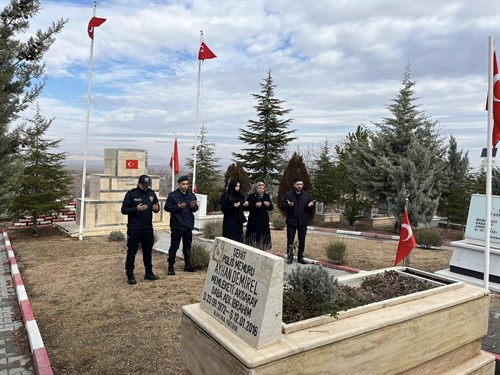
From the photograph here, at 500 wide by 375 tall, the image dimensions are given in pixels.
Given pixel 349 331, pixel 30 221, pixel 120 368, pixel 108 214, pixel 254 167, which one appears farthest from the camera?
pixel 254 167

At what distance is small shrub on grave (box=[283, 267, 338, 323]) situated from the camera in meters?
3.10

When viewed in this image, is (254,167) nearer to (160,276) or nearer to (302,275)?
(160,276)

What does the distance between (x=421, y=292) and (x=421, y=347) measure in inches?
21.6

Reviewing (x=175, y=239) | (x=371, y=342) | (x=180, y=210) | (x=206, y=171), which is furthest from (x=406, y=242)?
(x=206, y=171)

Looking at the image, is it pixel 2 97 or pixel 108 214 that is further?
pixel 108 214

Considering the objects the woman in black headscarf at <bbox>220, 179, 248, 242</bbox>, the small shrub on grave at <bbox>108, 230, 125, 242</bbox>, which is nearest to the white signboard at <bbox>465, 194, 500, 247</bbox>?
the woman in black headscarf at <bbox>220, 179, 248, 242</bbox>

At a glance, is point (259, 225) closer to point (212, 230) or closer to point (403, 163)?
point (212, 230)

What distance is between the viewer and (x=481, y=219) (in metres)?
7.00

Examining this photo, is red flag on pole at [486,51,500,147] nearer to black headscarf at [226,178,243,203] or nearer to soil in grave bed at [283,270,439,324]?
soil in grave bed at [283,270,439,324]

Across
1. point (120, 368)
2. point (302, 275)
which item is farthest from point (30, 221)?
point (302, 275)

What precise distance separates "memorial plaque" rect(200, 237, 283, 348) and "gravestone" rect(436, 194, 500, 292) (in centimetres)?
561

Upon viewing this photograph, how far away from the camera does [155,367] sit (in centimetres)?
373

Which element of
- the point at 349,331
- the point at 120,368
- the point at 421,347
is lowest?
the point at 120,368

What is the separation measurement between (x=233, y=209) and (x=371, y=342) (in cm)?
470
